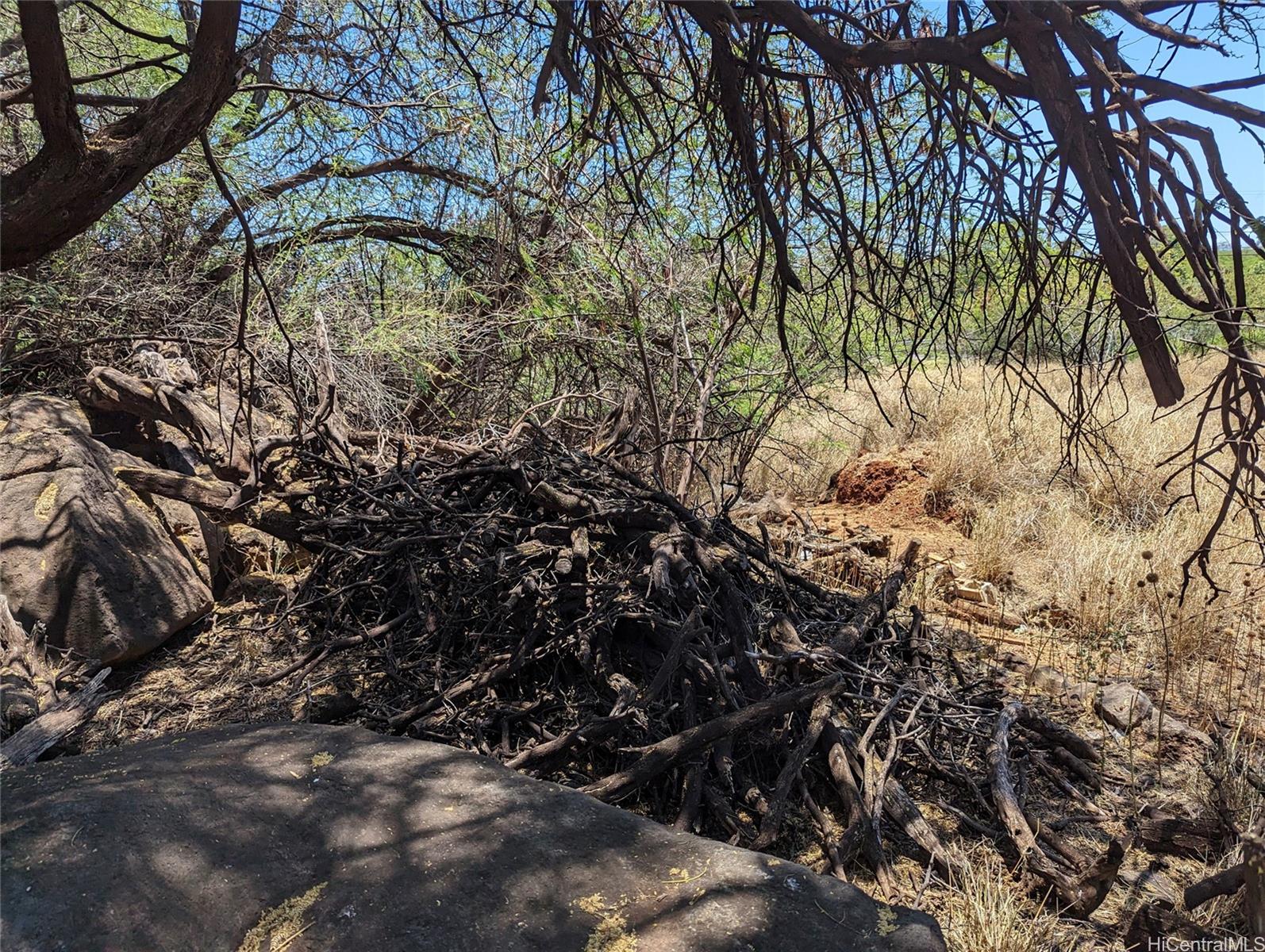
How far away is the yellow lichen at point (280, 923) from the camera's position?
153 cm

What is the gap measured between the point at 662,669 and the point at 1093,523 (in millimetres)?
5336

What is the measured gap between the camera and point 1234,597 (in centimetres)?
489

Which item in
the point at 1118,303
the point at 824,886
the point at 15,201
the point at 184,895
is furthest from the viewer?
the point at 1118,303

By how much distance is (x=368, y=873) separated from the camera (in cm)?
171

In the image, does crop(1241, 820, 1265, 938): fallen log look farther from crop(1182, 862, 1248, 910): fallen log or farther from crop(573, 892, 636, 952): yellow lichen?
crop(573, 892, 636, 952): yellow lichen

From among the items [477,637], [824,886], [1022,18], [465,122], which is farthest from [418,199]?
[824,886]

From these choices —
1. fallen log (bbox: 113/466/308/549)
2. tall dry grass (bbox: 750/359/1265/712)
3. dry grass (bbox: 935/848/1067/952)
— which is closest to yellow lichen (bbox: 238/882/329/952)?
dry grass (bbox: 935/848/1067/952)

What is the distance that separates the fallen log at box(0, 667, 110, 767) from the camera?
2.88 m

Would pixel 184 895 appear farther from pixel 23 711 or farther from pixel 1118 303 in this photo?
pixel 1118 303

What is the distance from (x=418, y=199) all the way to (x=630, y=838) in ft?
20.2

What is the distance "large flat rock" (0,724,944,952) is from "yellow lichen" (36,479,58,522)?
245cm

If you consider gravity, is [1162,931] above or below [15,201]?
below

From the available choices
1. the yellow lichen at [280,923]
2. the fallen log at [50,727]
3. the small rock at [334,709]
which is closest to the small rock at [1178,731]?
the small rock at [334,709]

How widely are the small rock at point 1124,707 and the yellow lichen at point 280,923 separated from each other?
3.39 metres
